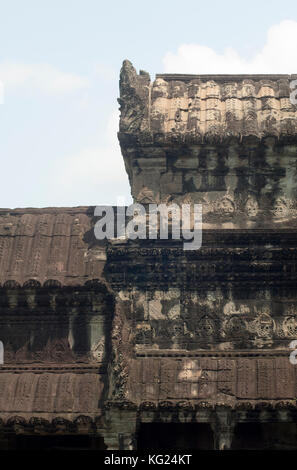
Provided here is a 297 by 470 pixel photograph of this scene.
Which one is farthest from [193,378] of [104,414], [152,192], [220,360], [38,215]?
[38,215]

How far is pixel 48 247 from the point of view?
15953mm

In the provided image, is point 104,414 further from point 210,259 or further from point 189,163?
point 189,163

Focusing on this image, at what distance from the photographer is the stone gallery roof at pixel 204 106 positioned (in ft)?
50.1

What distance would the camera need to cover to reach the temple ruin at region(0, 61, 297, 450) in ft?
44.7

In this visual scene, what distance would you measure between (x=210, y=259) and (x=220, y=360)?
1.94 metres

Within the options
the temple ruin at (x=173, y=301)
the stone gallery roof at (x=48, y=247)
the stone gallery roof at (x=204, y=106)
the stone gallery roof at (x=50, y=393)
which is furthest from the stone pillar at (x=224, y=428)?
the stone gallery roof at (x=204, y=106)

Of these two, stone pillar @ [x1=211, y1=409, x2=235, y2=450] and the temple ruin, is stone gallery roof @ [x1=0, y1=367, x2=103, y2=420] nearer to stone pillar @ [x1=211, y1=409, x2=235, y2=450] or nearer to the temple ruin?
the temple ruin

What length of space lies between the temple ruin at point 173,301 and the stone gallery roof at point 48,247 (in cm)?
4

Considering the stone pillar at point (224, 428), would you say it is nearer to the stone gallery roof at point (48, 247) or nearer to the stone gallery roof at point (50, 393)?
the stone gallery roof at point (50, 393)

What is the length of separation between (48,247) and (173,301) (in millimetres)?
3095

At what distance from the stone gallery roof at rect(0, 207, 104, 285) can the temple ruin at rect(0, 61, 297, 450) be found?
4cm

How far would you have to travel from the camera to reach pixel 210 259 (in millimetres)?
14586

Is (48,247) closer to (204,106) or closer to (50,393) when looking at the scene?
(50,393)

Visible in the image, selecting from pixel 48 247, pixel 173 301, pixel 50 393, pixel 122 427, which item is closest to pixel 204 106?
pixel 173 301
